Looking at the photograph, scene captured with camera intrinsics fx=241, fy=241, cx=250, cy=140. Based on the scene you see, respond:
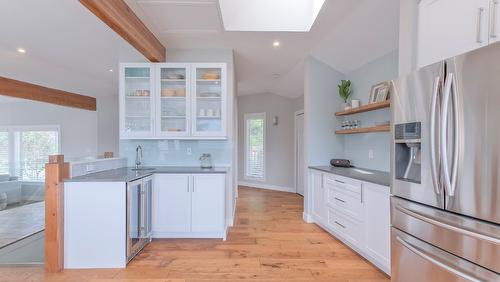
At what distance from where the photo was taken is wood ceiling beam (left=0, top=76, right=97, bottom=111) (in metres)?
4.54

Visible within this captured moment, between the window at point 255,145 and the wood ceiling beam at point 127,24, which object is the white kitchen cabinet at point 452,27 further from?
the window at point 255,145

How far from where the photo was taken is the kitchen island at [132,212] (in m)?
2.34

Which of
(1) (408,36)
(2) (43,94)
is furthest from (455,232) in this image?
(2) (43,94)

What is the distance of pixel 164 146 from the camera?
3570 mm

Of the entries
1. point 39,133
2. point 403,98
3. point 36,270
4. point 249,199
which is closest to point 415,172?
point 403,98

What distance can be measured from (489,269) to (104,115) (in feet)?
24.5

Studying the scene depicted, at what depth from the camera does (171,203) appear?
117 inches

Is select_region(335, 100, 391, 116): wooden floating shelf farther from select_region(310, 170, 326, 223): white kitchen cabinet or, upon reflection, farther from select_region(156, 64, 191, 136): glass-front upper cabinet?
select_region(156, 64, 191, 136): glass-front upper cabinet

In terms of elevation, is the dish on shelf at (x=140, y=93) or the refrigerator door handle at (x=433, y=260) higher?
the dish on shelf at (x=140, y=93)

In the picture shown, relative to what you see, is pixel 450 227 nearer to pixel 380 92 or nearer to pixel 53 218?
pixel 380 92

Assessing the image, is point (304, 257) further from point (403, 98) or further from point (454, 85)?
point (454, 85)

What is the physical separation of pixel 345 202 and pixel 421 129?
155 centimetres

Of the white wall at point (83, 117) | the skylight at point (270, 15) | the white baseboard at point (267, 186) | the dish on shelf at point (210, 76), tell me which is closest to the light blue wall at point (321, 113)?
the skylight at point (270, 15)

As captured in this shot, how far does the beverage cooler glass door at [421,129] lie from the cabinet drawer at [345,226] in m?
1.06
